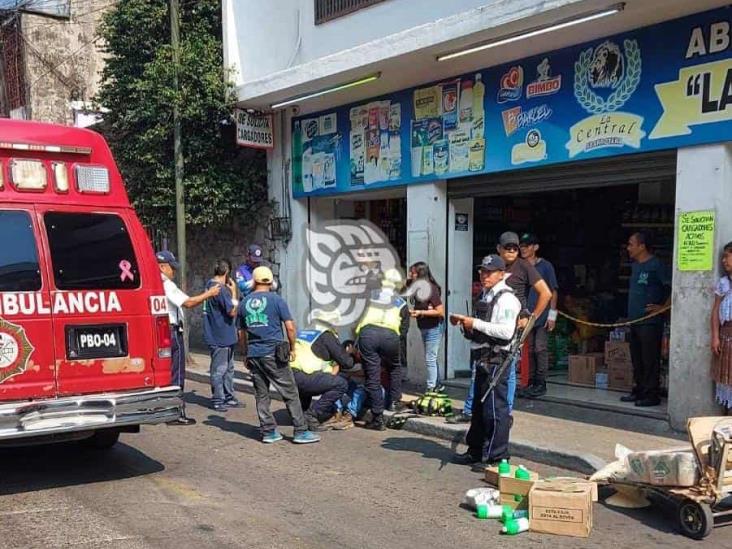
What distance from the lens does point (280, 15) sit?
12.9m

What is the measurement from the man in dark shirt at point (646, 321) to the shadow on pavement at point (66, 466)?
5315 mm

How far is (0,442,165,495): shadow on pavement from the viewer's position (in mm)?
5875

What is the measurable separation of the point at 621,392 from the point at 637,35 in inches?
167

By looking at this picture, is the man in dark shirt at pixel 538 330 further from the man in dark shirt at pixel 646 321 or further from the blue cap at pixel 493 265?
the blue cap at pixel 493 265

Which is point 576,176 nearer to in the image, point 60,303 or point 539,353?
point 539,353

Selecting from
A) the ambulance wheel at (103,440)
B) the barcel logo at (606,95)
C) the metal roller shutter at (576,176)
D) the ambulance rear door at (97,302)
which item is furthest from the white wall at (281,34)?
the ambulance wheel at (103,440)

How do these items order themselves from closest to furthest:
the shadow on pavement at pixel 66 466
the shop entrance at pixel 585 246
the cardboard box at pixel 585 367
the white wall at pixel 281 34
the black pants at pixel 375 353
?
1. the shadow on pavement at pixel 66 466
2. the black pants at pixel 375 353
3. the shop entrance at pixel 585 246
4. the cardboard box at pixel 585 367
5. the white wall at pixel 281 34

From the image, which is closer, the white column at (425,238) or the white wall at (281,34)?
the white column at (425,238)

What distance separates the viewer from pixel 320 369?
772 cm

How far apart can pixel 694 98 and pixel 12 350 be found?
654 centimetres

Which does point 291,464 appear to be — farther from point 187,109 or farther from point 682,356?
point 187,109

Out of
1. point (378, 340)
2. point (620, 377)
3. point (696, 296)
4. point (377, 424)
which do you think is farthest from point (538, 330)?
point (377, 424)

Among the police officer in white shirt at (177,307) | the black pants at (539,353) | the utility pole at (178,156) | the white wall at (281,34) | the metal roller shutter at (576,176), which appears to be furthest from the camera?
the utility pole at (178,156)

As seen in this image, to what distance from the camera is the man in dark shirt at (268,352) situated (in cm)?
720
